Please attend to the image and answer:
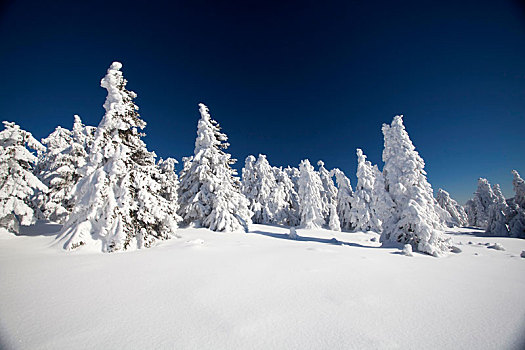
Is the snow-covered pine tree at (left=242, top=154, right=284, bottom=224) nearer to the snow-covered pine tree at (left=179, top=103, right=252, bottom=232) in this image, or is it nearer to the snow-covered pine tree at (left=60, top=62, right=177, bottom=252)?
the snow-covered pine tree at (left=179, top=103, right=252, bottom=232)

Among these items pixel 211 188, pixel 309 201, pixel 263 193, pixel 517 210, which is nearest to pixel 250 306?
pixel 211 188

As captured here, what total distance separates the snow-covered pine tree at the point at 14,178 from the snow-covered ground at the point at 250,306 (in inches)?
349

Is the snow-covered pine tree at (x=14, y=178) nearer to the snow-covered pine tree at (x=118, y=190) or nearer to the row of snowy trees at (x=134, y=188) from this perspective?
the row of snowy trees at (x=134, y=188)

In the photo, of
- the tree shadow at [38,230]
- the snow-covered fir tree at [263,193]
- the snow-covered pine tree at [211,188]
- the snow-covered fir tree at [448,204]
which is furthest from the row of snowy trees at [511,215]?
the tree shadow at [38,230]

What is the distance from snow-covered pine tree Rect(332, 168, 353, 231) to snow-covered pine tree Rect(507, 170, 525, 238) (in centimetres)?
2374

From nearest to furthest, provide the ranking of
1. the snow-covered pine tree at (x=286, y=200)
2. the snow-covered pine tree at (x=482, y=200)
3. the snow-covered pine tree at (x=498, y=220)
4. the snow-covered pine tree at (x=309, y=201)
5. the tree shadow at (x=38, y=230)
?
the tree shadow at (x=38, y=230) → the snow-covered pine tree at (x=498, y=220) → the snow-covered pine tree at (x=309, y=201) → the snow-covered pine tree at (x=286, y=200) → the snow-covered pine tree at (x=482, y=200)

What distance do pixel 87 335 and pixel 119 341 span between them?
1.97 ft

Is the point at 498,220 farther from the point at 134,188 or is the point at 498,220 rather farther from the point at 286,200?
the point at 134,188

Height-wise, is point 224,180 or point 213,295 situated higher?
point 224,180

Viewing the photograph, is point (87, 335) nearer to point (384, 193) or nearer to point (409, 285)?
point (409, 285)

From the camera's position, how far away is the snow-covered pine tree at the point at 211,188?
17703 millimetres

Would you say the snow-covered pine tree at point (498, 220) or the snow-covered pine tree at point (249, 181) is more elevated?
the snow-covered pine tree at point (249, 181)

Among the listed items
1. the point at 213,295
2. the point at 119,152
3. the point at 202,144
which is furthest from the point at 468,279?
the point at 202,144

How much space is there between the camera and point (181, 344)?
2.97m
